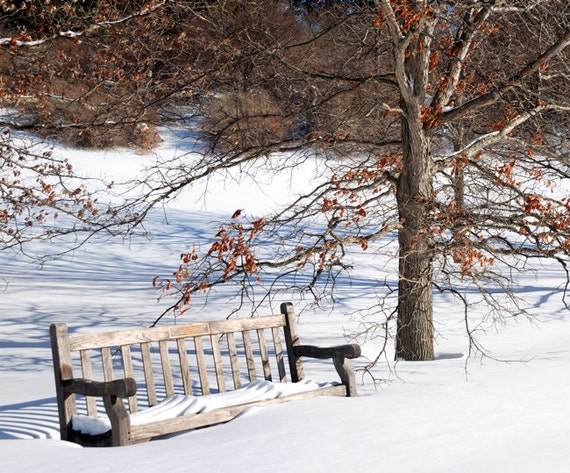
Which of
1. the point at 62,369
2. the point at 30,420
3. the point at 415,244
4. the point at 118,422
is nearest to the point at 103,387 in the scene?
the point at 118,422

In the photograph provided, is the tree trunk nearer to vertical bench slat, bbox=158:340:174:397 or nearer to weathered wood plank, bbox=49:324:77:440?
vertical bench slat, bbox=158:340:174:397

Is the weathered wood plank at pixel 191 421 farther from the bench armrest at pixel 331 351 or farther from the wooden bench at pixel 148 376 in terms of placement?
the bench armrest at pixel 331 351

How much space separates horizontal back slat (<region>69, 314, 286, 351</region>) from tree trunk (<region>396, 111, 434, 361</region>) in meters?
2.11

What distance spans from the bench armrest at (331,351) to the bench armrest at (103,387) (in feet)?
6.92

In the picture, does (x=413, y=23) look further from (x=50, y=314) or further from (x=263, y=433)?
(x=50, y=314)

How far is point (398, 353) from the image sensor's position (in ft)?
29.6

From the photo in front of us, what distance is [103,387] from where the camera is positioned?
4.89 m

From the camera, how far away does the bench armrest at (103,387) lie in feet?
15.8

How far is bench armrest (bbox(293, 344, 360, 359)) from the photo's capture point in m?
6.52

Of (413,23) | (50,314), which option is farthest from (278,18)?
(413,23)

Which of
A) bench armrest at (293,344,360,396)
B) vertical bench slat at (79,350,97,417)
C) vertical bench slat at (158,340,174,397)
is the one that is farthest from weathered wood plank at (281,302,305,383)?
vertical bench slat at (79,350,97,417)

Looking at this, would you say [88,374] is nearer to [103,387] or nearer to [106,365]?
[106,365]

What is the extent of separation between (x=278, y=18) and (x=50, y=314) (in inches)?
415

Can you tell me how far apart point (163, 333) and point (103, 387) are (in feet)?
3.21
